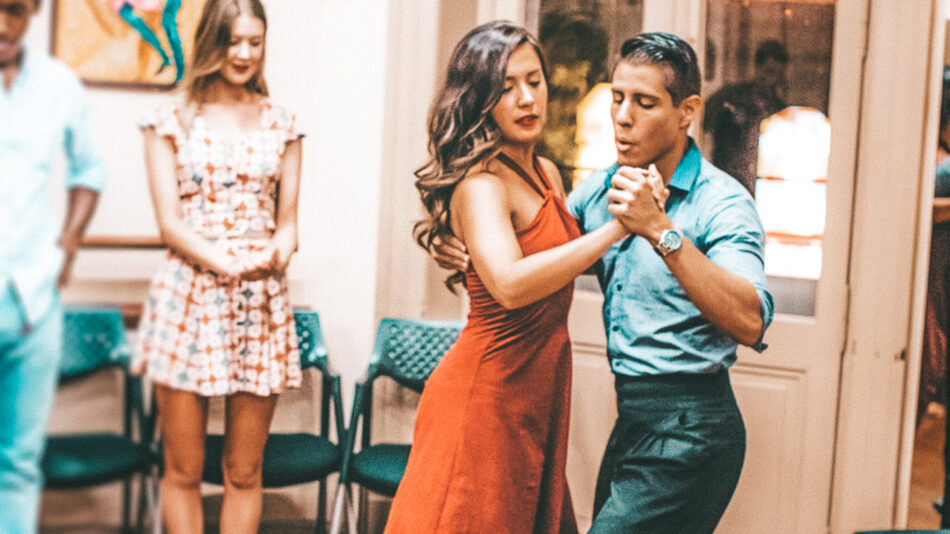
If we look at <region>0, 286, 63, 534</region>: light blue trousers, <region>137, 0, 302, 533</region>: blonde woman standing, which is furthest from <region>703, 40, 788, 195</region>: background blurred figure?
<region>0, 286, 63, 534</region>: light blue trousers

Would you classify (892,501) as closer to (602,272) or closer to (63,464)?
(602,272)

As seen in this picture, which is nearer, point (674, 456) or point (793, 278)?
point (674, 456)

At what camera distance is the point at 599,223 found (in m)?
2.41

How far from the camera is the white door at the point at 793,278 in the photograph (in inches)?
126

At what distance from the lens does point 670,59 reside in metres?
2.22

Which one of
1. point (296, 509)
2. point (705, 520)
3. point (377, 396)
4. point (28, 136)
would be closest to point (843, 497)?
point (705, 520)

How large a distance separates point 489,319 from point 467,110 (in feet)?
1.67

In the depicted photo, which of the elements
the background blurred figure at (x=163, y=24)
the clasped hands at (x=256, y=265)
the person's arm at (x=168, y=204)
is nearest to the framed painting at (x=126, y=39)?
the background blurred figure at (x=163, y=24)

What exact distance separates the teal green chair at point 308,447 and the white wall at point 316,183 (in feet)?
0.17

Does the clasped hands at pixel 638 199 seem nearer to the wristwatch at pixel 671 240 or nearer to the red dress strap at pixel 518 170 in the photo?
the wristwatch at pixel 671 240

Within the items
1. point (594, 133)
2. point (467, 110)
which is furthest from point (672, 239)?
point (594, 133)

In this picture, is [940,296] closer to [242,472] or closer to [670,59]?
[670,59]

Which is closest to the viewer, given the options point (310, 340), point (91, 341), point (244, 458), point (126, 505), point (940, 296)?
point (91, 341)

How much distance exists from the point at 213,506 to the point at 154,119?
85 cm
